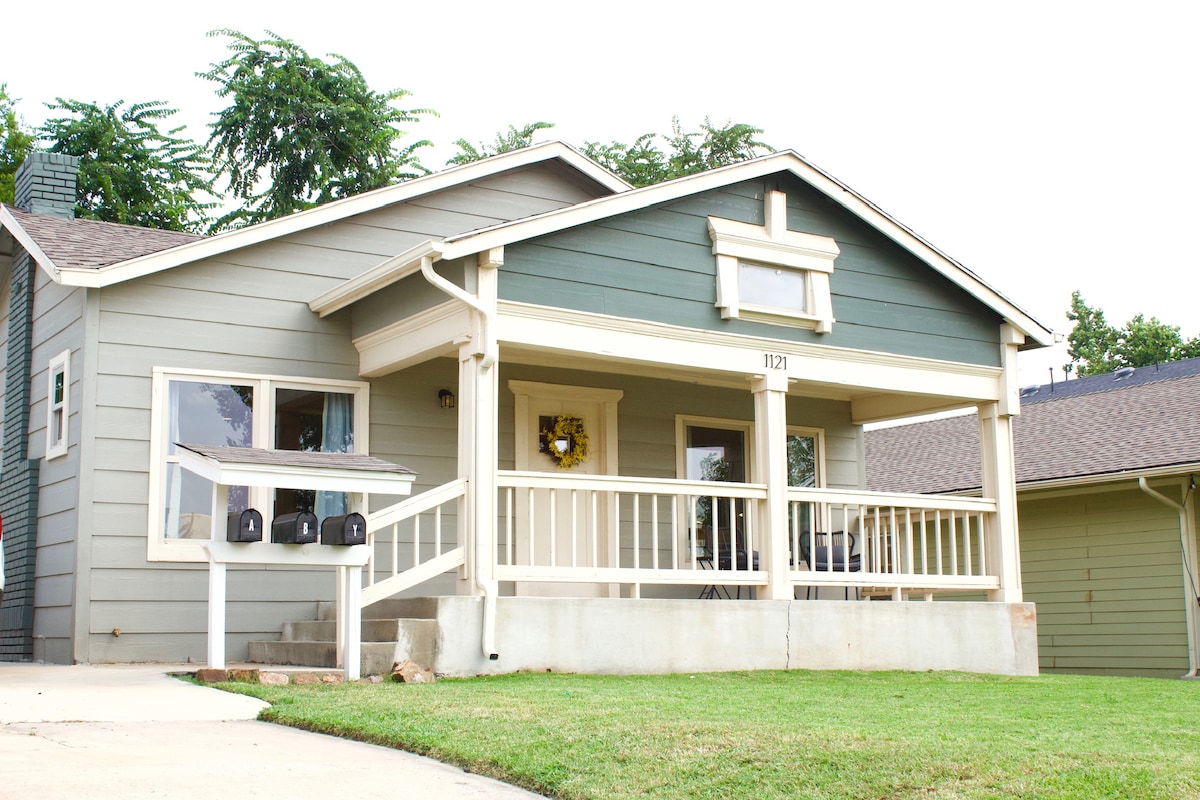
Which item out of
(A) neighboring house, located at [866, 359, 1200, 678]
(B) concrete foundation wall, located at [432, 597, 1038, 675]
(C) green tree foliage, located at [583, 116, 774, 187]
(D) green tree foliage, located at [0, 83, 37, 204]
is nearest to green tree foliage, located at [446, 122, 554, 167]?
(C) green tree foliage, located at [583, 116, 774, 187]

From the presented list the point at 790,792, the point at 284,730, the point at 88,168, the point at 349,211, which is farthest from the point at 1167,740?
the point at 88,168

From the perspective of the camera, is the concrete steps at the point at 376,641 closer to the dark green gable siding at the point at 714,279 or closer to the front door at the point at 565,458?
the front door at the point at 565,458

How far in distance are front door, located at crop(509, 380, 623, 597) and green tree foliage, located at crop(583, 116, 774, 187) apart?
17.6m

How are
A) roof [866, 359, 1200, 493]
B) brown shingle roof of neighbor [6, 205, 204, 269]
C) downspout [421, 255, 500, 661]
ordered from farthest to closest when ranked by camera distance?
roof [866, 359, 1200, 493]
brown shingle roof of neighbor [6, 205, 204, 269]
downspout [421, 255, 500, 661]

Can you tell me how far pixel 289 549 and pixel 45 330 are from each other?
4912 mm

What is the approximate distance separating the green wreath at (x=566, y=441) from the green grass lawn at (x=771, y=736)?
3.99 meters

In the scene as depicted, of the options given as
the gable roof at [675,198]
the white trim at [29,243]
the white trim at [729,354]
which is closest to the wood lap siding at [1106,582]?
the gable roof at [675,198]

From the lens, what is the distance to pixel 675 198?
11.2 m

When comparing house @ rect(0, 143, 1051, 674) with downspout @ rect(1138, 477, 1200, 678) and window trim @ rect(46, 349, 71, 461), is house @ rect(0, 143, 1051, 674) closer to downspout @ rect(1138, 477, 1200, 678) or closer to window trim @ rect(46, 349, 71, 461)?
window trim @ rect(46, 349, 71, 461)

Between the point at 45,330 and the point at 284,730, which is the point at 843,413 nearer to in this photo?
the point at 45,330

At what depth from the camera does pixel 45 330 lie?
480 inches

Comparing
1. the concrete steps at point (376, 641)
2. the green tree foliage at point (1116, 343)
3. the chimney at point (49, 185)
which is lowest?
the concrete steps at point (376, 641)

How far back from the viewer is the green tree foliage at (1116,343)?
41.6m

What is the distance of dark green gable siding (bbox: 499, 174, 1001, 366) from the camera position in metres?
10.6
